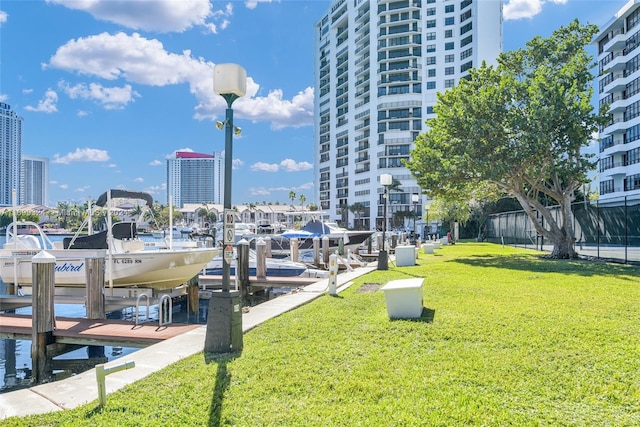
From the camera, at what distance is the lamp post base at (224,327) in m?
6.95

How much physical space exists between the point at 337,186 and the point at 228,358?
101474 millimetres

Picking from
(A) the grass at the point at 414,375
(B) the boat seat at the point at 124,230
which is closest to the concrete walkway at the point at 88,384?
(A) the grass at the point at 414,375

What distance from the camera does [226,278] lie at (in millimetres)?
7074

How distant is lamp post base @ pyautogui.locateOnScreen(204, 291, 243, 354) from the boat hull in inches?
300

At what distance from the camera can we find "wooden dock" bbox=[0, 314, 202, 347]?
384 inches

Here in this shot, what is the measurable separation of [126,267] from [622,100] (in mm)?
63854

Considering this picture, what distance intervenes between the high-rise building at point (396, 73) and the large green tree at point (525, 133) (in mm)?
64575

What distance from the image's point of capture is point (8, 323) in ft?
37.3

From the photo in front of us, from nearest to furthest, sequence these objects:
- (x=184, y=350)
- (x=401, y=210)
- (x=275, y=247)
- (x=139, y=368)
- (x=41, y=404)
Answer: (x=41, y=404), (x=139, y=368), (x=184, y=350), (x=275, y=247), (x=401, y=210)

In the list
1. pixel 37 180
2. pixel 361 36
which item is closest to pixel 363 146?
pixel 361 36

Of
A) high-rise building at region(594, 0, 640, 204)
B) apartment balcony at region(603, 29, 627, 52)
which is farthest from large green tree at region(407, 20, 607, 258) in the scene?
apartment balcony at region(603, 29, 627, 52)

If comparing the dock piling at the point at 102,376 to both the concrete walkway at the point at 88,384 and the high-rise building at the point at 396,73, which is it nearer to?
the concrete walkway at the point at 88,384

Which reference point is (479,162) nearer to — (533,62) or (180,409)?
(533,62)

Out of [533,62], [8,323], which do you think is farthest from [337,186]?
[8,323]
